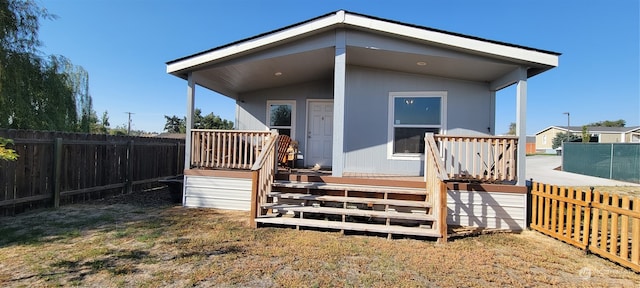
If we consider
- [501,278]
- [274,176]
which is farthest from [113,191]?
[501,278]

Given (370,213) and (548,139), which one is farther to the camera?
(548,139)

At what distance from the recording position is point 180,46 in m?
13.8

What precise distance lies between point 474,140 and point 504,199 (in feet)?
3.62

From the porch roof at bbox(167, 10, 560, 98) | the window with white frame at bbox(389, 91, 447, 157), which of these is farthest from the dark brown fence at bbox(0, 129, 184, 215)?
the window with white frame at bbox(389, 91, 447, 157)

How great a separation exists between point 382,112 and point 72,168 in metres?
6.78

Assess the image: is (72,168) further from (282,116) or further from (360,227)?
(360,227)

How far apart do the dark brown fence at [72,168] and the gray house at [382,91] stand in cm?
245

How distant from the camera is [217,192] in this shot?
577 centimetres

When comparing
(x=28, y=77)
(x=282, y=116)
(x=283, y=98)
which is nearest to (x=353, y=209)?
(x=282, y=116)

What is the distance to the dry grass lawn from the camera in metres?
2.71

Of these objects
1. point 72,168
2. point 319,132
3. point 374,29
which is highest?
point 374,29

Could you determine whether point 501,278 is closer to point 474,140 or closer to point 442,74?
point 474,140

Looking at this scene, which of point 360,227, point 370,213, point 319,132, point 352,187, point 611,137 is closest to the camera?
point 360,227

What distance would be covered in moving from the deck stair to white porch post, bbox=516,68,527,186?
5.39ft
